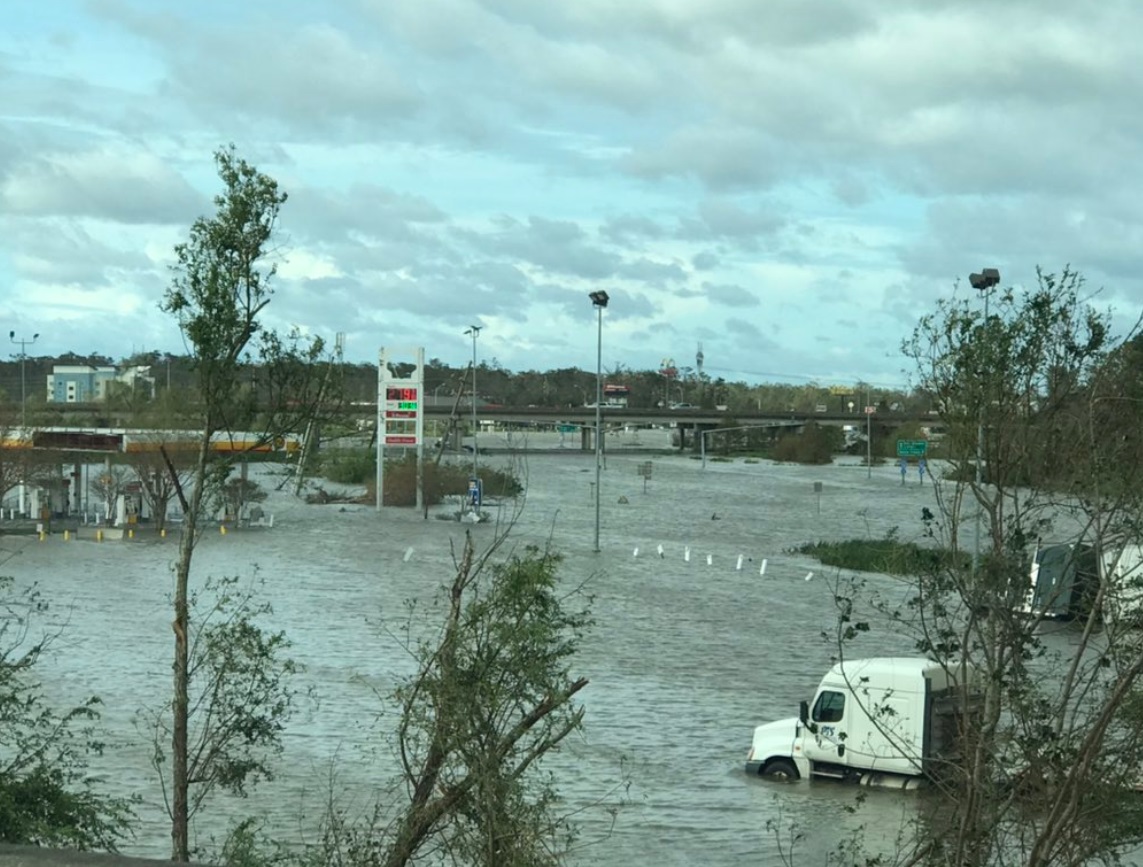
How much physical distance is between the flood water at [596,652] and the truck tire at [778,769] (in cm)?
33

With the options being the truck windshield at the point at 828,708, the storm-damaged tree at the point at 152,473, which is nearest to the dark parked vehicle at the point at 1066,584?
the truck windshield at the point at 828,708

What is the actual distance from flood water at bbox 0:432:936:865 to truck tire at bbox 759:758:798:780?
0.33 meters

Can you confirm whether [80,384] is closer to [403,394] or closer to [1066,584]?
[403,394]

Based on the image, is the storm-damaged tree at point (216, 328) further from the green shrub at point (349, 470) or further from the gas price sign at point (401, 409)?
the green shrub at point (349, 470)

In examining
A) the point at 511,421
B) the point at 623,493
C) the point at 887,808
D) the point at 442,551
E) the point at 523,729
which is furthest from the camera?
the point at 511,421

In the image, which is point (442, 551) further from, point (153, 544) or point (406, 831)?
point (406, 831)

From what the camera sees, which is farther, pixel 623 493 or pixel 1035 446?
pixel 623 493

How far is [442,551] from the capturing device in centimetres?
6222

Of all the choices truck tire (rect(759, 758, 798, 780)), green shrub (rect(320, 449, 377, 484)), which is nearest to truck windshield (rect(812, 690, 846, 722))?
truck tire (rect(759, 758, 798, 780))

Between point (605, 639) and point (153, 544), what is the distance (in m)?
30.8

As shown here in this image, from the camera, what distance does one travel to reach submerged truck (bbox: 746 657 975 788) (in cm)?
2086

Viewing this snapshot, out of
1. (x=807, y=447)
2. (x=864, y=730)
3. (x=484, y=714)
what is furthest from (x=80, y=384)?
(x=484, y=714)

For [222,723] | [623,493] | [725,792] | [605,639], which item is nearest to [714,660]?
[605,639]

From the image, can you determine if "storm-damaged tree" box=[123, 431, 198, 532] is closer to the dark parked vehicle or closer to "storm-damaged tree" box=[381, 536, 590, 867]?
"storm-damaged tree" box=[381, 536, 590, 867]
